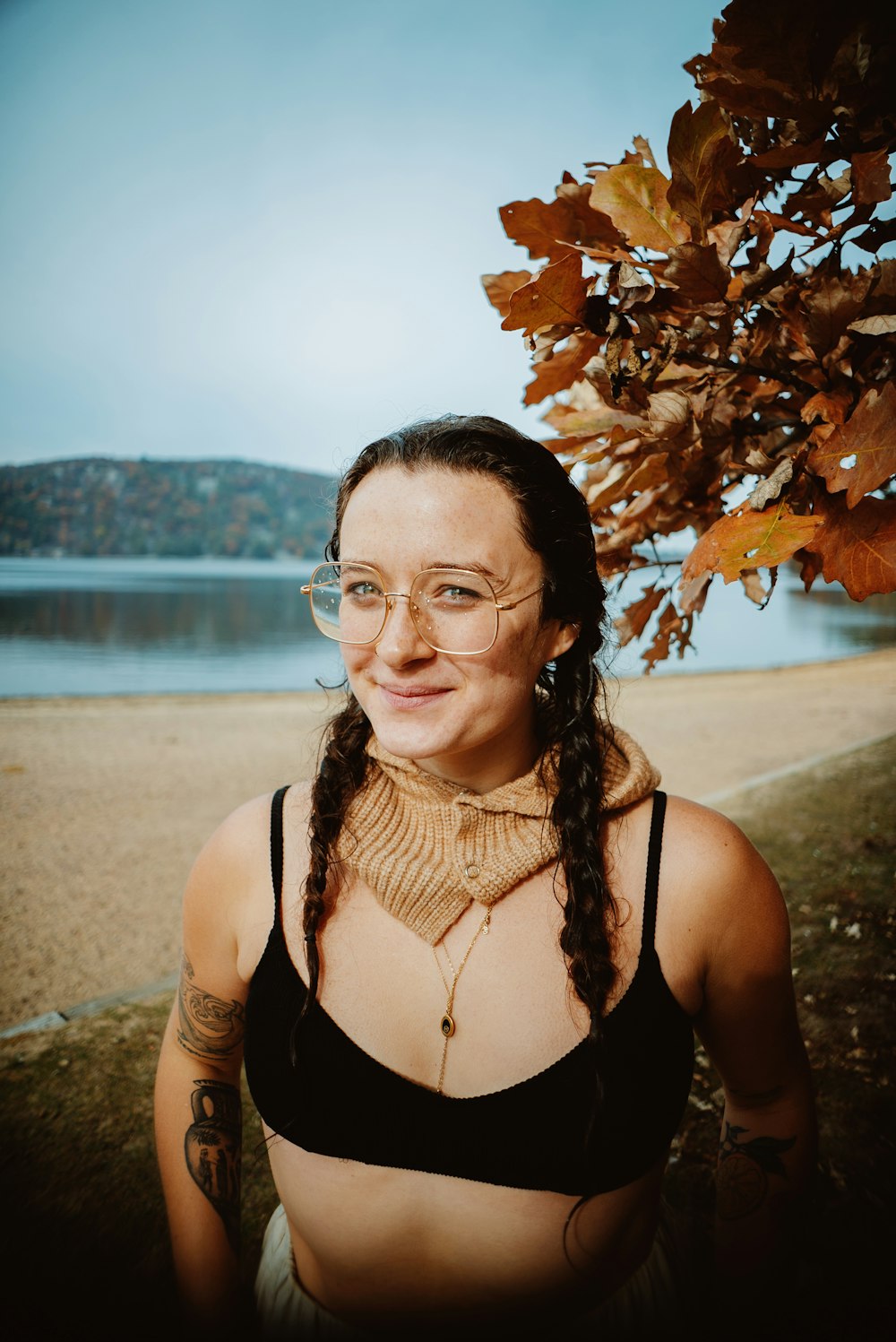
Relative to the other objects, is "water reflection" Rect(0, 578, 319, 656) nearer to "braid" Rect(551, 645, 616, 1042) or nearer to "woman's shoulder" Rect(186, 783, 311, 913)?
"woman's shoulder" Rect(186, 783, 311, 913)

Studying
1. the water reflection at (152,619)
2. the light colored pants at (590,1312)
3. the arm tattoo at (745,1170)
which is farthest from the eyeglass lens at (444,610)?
the water reflection at (152,619)

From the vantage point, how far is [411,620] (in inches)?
55.9

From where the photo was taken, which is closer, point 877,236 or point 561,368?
point 877,236

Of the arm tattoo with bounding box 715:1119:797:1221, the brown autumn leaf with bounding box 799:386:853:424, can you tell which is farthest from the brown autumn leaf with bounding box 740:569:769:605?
the arm tattoo with bounding box 715:1119:797:1221

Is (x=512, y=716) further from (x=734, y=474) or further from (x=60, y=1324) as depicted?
(x=60, y=1324)

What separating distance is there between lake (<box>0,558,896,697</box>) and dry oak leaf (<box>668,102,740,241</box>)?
116cm

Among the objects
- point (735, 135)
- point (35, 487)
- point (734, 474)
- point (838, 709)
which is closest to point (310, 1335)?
point (734, 474)

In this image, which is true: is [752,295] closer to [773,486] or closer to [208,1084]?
[773,486]

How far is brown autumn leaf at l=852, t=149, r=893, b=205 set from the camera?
37.2 inches

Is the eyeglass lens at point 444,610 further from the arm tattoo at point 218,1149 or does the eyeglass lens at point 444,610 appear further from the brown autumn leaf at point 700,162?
the arm tattoo at point 218,1149

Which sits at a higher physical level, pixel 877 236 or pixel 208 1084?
pixel 877 236

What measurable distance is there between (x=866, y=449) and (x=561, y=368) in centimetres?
56

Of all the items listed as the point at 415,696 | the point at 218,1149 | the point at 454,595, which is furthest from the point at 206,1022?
the point at 454,595

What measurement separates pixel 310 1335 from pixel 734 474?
80.8 inches
